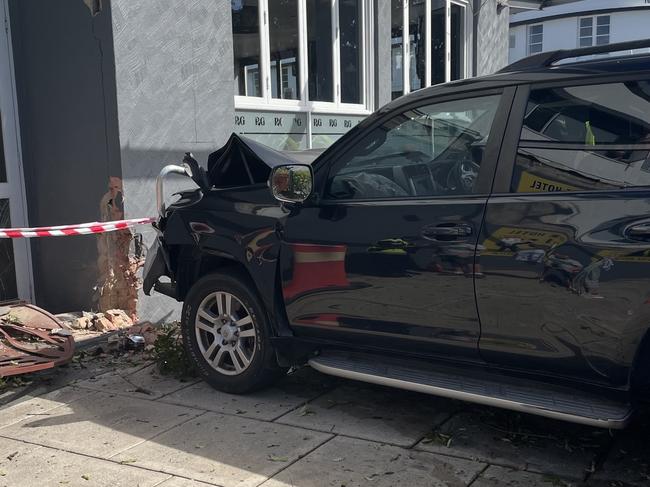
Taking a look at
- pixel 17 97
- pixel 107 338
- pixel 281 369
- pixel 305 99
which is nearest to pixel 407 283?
pixel 281 369

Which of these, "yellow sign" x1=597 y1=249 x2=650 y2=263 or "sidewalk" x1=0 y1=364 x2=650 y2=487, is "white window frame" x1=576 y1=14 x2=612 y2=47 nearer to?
"sidewalk" x1=0 y1=364 x2=650 y2=487

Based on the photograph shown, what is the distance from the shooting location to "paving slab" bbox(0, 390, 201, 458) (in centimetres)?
418

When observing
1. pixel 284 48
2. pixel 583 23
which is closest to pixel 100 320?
pixel 284 48

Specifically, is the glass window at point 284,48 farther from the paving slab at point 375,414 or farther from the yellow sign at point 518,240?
the yellow sign at point 518,240

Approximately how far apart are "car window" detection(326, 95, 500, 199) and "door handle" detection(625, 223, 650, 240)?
84 cm

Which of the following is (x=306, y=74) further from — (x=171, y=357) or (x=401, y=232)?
(x=401, y=232)

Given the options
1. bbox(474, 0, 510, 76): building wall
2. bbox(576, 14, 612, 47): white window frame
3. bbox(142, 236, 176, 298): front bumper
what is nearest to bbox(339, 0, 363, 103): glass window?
bbox(474, 0, 510, 76): building wall

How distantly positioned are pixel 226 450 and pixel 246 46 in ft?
18.2

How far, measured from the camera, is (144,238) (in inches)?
269

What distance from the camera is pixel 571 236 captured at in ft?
11.1

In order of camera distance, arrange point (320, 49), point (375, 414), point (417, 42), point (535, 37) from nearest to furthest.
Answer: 1. point (375, 414)
2. point (320, 49)
3. point (417, 42)
4. point (535, 37)

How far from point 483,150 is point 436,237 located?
51 cm

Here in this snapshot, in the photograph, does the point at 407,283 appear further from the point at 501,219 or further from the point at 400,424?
the point at 400,424

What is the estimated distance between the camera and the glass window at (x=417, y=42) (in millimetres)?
11445
